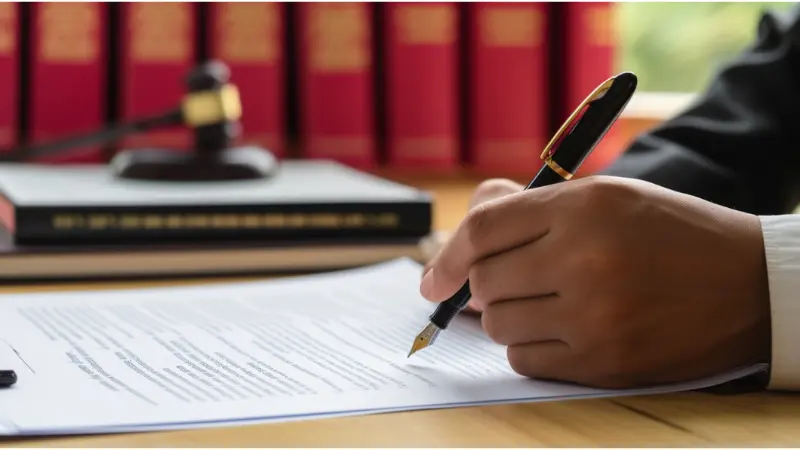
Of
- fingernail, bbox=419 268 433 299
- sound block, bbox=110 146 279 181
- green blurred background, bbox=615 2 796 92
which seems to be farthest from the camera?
green blurred background, bbox=615 2 796 92

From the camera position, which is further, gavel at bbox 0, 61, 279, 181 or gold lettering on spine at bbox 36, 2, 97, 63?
gold lettering on spine at bbox 36, 2, 97, 63

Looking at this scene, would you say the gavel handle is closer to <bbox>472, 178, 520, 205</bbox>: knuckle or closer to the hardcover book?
the hardcover book

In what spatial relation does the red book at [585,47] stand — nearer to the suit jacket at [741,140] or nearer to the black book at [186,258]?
the suit jacket at [741,140]

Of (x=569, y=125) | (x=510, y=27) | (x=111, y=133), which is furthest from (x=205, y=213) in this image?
(x=510, y=27)

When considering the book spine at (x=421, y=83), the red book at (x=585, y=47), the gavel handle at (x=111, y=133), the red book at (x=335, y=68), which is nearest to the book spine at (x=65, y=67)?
the gavel handle at (x=111, y=133)

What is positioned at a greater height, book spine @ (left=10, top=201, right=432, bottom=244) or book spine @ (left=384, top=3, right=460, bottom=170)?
book spine @ (left=384, top=3, right=460, bottom=170)

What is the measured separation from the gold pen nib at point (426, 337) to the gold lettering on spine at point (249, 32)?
0.76m

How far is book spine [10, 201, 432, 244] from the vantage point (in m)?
0.82

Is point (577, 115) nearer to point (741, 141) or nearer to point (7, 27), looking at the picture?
point (741, 141)

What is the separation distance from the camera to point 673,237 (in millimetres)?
511

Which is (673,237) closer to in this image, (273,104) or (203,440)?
(203,440)

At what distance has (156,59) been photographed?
125 centimetres

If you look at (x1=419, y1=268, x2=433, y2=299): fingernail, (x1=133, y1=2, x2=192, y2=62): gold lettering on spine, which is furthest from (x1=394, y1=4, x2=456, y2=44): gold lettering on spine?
(x1=419, y1=268, x2=433, y2=299): fingernail

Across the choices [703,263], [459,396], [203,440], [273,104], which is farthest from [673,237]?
[273,104]
